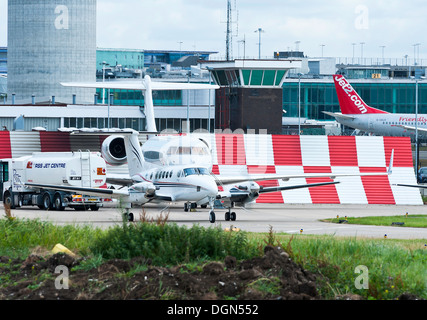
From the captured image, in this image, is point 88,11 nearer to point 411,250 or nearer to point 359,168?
point 359,168

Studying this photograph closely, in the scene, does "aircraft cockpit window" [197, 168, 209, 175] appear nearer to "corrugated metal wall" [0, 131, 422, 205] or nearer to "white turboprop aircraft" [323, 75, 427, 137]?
"corrugated metal wall" [0, 131, 422, 205]

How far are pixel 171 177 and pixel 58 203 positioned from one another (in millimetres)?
9912

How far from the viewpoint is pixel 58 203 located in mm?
43250

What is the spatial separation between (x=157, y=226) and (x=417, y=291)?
555cm

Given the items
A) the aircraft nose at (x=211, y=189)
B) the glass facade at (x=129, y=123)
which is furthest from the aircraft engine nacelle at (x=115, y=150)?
the glass facade at (x=129, y=123)

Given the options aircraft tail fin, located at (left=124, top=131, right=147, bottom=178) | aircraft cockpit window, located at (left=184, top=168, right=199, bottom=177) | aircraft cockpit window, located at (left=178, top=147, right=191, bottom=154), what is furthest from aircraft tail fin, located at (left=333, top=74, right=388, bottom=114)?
aircraft cockpit window, located at (left=184, top=168, right=199, bottom=177)

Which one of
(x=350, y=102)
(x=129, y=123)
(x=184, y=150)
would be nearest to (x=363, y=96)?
(x=350, y=102)

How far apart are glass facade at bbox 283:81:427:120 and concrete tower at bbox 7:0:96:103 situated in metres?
28.9

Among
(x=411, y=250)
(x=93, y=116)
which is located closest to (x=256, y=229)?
(x=411, y=250)

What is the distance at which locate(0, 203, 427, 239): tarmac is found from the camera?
29.0m

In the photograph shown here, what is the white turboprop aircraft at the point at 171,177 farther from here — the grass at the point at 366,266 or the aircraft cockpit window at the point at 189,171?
the grass at the point at 366,266

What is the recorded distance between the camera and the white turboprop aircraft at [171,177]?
3466cm

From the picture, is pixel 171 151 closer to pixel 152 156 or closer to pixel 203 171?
pixel 152 156

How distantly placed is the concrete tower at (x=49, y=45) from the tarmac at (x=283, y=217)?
74.7 metres
